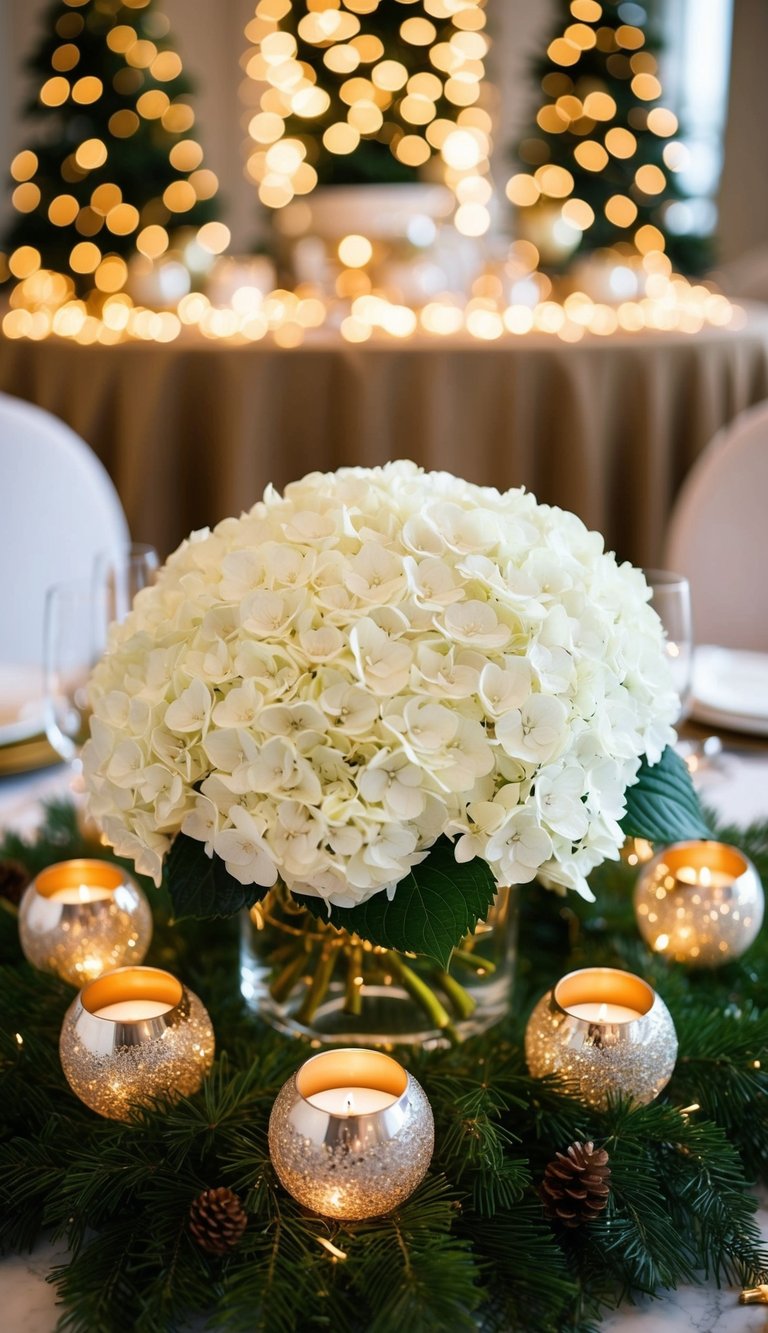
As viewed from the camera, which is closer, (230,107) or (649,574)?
(649,574)

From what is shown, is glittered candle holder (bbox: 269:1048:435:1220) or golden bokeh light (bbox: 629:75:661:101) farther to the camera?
golden bokeh light (bbox: 629:75:661:101)

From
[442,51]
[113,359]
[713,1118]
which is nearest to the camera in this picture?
[713,1118]

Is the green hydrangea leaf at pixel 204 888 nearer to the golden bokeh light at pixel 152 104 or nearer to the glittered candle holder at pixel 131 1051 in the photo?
the glittered candle holder at pixel 131 1051

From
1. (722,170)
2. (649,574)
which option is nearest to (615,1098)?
(649,574)

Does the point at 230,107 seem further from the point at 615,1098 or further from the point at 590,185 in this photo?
the point at 615,1098

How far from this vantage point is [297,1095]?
503 millimetres

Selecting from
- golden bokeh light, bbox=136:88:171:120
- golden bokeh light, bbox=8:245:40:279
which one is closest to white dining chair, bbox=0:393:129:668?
golden bokeh light, bbox=8:245:40:279

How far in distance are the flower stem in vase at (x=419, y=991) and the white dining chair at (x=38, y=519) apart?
110cm

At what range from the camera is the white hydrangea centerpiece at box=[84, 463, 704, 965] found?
527mm

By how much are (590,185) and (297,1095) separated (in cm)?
551

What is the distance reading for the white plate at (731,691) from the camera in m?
1.10

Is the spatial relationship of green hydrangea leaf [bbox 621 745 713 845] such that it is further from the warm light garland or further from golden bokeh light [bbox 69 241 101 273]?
golden bokeh light [bbox 69 241 101 273]

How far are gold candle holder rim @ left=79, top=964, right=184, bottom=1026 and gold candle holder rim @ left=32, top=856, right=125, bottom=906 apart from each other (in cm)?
12

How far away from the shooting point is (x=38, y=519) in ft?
5.49
